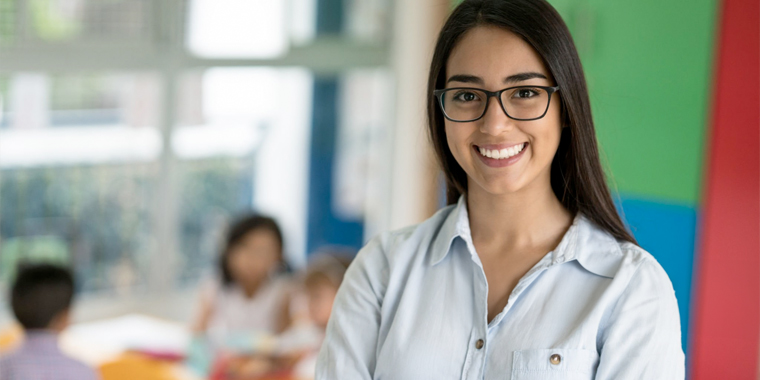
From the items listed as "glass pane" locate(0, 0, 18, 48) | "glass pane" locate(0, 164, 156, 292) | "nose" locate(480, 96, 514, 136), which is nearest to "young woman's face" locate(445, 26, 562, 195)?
"nose" locate(480, 96, 514, 136)

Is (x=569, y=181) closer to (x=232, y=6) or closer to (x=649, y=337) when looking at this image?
(x=649, y=337)

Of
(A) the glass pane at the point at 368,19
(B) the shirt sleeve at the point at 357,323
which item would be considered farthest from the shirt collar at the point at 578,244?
(A) the glass pane at the point at 368,19

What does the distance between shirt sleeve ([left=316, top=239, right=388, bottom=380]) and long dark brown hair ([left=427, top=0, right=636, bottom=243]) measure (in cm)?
24

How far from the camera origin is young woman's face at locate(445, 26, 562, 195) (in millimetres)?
1268

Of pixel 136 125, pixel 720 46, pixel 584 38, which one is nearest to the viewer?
pixel 720 46

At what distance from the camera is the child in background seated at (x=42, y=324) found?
256 centimetres

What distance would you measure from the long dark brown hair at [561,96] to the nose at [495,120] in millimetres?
97

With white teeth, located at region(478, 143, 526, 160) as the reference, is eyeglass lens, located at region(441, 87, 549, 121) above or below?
above

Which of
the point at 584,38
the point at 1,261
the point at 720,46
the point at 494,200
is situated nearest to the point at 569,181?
the point at 494,200

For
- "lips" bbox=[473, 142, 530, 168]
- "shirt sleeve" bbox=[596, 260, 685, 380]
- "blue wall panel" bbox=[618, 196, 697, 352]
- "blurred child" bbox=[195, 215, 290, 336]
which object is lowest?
"blurred child" bbox=[195, 215, 290, 336]

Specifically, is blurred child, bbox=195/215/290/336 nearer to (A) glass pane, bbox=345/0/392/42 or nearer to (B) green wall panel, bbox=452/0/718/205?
Result: (B) green wall panel, bbox=452/0/718/205

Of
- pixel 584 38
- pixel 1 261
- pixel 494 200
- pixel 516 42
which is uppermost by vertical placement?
pixel 584 38

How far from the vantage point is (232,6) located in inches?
192

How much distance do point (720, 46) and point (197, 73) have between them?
115 inches
